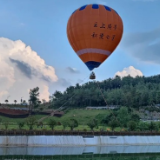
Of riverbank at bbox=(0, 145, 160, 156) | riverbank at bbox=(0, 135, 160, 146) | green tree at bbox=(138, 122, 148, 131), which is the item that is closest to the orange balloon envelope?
riverbank at bbox=(0, 145, 160, 156)

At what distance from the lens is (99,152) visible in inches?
1180

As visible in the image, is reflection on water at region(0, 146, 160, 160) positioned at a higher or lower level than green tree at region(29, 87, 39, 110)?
lower

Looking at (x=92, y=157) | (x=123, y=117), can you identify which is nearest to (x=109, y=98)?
(x=123, y=117)

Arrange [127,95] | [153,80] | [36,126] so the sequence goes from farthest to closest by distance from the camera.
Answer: [153,80] < [127,95] < [36,126]

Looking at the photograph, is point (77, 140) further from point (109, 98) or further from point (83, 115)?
point (109, 98)

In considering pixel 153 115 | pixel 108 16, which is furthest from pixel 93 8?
pixel 153 115

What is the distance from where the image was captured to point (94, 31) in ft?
85.8

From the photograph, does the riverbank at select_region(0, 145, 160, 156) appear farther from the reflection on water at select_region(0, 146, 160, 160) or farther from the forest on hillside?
the forest on hillside

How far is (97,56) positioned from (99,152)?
30.1ft

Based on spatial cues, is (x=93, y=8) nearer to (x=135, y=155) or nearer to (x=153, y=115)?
(x=135, y=155)

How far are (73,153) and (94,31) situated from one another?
10851mm

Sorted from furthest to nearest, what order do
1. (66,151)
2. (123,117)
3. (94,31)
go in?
(123,117)
(66,151)
(94,31)

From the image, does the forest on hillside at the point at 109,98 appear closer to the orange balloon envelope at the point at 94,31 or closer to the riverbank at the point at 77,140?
the riverbank at the point at 77,140

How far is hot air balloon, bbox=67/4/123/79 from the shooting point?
85.6 feet
